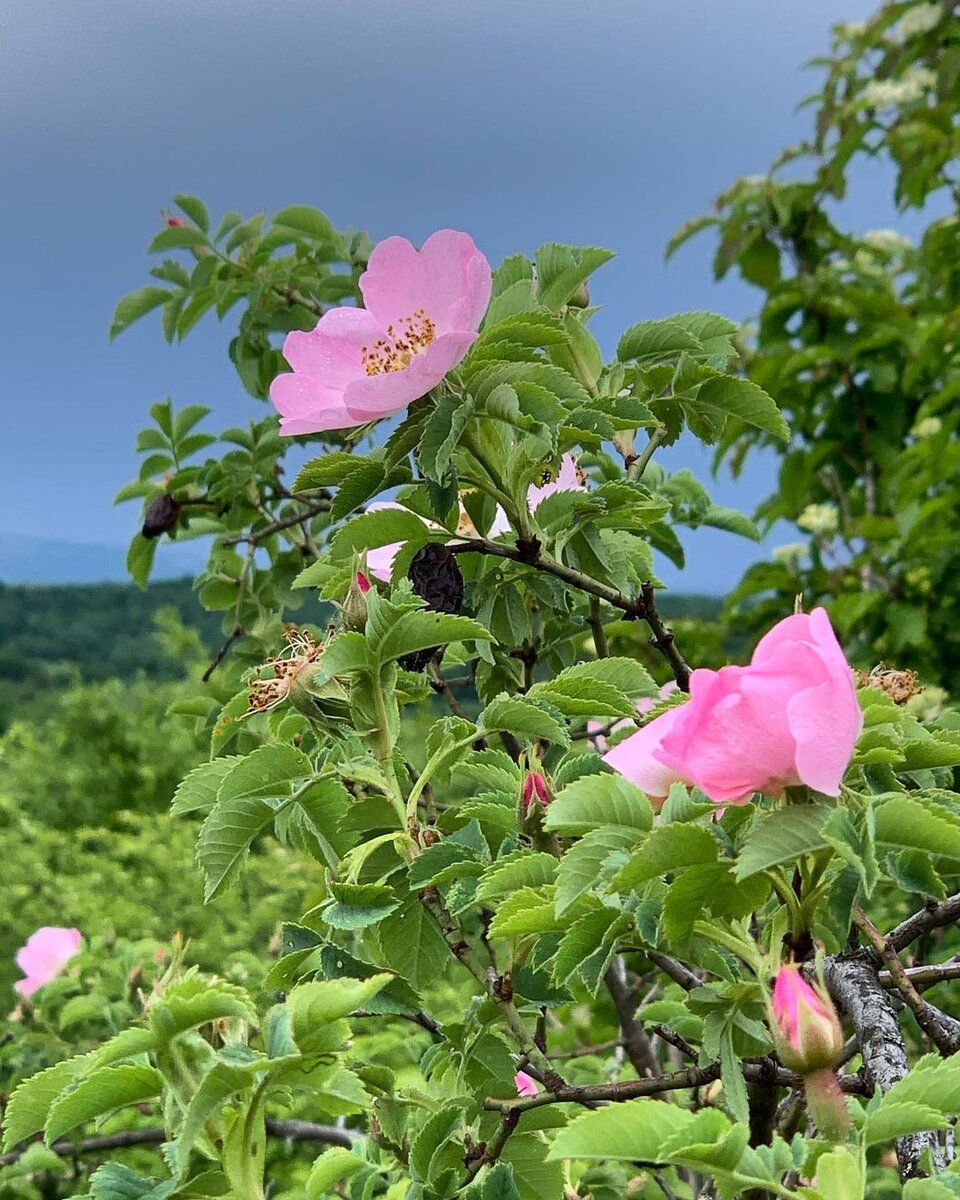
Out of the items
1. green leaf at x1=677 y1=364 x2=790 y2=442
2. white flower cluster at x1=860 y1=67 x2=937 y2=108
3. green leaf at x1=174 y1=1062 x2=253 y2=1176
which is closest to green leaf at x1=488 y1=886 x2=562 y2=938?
green leaf at x1=174 y1=1062 x2=253 y2=1176

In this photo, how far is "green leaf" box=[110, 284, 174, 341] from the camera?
3.99 ft

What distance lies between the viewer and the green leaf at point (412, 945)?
1.90ft

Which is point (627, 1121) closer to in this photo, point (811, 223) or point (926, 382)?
point (926, 382)

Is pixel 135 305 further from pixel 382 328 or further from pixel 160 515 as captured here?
pixel 382 328

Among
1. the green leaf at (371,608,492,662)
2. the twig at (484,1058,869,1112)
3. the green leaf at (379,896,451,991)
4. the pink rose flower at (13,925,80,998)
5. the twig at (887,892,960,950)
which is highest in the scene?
the green leaf at (371,608,492,662)

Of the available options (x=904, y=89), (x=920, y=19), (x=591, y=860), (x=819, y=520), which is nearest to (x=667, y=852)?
(x=591, y=860)

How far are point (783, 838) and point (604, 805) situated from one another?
0.07m

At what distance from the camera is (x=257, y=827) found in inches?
22.3

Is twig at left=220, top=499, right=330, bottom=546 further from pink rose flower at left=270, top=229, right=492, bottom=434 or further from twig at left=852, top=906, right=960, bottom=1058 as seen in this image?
twig at left=852, top=906, right=960, bottom=1058

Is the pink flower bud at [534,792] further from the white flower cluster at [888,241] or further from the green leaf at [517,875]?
the white flower cluster at [888,241]

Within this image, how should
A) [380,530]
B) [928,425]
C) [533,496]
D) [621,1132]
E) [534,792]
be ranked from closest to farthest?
[621,1132] → [534,792] → [380,530] → [533,496] → [928,425]

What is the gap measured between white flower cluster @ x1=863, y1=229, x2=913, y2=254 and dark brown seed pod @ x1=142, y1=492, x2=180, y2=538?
279 centimetres

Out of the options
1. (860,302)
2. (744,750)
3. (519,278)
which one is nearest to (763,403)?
(519,278)

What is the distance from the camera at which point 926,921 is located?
56 cm
